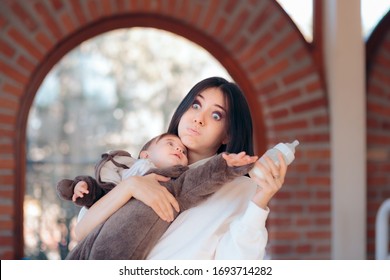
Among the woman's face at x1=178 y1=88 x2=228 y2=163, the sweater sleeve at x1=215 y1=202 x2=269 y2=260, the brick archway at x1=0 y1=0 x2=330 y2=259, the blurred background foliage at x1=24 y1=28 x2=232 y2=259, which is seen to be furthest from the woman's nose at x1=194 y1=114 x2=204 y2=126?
the blurred background foliage at x1=24 y1=28 x2=232 y2=259

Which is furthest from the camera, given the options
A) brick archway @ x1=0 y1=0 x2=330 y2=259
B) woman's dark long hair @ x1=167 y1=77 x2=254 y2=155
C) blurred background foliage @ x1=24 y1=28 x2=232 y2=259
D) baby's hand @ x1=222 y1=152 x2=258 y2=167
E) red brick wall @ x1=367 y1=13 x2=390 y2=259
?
blurred background foliage @ x1=24 y1=28 x2=232 y2=259

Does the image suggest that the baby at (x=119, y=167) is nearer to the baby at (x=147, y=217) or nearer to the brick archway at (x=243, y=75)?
the baby at (x=147, y=217)

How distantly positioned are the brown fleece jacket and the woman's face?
5cm

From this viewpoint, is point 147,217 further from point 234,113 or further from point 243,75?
point 243,75

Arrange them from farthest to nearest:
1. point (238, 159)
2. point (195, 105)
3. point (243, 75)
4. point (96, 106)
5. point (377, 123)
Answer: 1. point (96, 106)
2. point (377, 123)
3. point (243, 75)
4. point (195, 105)
5. point (238, 159)

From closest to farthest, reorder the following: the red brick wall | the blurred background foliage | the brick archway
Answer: the brick archway → the red brick wall → the blurred background foliage

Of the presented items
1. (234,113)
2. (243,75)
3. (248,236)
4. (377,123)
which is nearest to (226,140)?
(234,113)

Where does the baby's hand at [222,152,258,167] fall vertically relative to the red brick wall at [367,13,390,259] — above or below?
below

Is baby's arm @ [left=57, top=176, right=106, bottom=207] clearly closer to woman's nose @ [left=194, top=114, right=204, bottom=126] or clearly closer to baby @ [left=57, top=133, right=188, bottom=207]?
baby @ [left=57, top=133, right=188, bottom=207]

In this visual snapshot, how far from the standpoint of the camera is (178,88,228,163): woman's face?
35.2 inches

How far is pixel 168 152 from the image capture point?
889mm

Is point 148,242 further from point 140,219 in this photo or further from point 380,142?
point 380,142

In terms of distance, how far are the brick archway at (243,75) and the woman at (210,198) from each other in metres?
1.38

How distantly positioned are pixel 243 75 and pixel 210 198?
1466 millimetres
